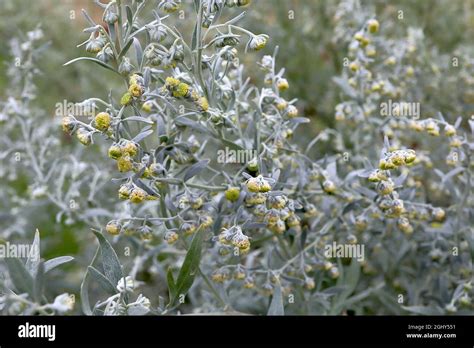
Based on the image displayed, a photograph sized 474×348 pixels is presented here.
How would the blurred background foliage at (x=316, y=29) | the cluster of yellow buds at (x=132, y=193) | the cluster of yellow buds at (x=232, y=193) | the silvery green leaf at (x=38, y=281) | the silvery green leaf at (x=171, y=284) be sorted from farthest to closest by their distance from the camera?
the blurred background foliage at (x=316, y=29) → the cluster of yellow buds at (x=232, y=193) → the silvery green leaf at (x=171, y=284) → the cluster of yellow buds at (x=132, y=193) → the silvery green leaf at (x=38, y=281)

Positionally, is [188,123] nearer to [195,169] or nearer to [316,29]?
[195,169]

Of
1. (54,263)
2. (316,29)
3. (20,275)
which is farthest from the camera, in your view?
(316,29)

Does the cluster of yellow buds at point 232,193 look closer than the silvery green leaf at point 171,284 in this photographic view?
No

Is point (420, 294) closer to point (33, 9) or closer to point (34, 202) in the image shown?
point (34, 202)

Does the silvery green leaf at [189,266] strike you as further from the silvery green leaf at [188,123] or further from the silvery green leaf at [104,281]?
the silvery green leaf at [188,123]

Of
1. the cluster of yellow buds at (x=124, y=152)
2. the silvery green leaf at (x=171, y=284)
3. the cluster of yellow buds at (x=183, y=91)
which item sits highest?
the cluster of yellow buds at (x=183, y=91)

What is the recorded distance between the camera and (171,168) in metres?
1.65

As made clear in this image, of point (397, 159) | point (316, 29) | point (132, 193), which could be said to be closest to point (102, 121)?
point (132, 193)

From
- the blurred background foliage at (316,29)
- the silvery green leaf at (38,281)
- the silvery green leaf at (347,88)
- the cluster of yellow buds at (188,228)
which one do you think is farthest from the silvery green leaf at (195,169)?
the blurred background foliage at (316,29)

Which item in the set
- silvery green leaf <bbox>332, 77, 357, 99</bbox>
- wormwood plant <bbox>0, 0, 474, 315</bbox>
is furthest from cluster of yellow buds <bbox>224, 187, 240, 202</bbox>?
silvery green leaf <bbox>332, 77, 357, 99</bbox>

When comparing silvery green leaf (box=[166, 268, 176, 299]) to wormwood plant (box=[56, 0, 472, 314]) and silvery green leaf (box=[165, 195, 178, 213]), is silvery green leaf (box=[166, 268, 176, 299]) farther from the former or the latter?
silvery green leaf (box=[165, 195, 178, 213])

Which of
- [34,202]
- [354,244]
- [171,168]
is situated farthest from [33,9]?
[354,244]
